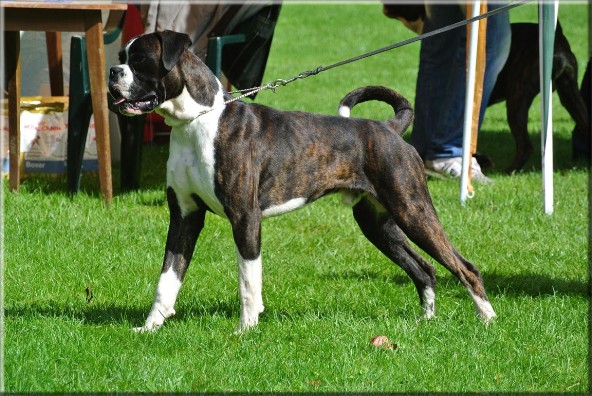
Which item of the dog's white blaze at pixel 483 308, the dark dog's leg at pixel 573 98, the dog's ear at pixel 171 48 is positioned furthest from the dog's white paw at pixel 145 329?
the dark dog's leg at pixel 573 98

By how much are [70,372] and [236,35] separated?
4.43 meters

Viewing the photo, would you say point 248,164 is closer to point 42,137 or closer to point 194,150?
point 194,150

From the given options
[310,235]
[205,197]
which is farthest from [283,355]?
[310,235]

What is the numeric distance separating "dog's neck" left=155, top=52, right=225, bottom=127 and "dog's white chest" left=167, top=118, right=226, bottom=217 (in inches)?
1.8

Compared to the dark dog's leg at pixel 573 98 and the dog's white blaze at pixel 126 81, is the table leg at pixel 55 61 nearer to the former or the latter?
the dog's white blaze at pixel 126 81

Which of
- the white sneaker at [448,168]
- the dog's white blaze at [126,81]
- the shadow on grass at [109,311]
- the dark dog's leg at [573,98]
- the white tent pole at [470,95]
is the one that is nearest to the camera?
the dog's white blaze at [126,81]

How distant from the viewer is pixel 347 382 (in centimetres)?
390

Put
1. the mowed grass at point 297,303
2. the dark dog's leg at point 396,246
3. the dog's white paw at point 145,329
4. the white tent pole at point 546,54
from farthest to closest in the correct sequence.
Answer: the white tent pole at point 546,54, the dark dog's leg at point 396,246, the dog's white paw at point 145,329, the mowed grass at point 297,303

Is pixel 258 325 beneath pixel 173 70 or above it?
beneath

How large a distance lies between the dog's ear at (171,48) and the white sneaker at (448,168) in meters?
4.48

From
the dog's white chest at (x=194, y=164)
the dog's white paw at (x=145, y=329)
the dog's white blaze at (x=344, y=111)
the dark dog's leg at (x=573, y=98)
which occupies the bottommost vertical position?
the dark dog's leg at (x=573, y=98)

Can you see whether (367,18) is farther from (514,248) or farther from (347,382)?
(347,382)

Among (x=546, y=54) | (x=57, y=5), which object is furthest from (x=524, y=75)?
(x=57, y=5)

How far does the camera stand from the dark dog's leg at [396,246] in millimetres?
4902
